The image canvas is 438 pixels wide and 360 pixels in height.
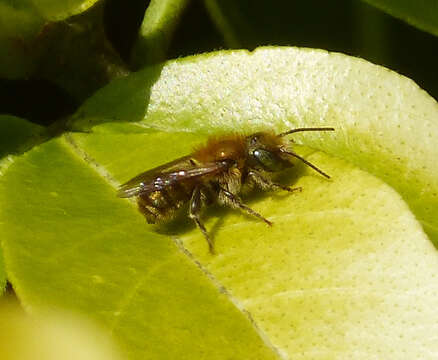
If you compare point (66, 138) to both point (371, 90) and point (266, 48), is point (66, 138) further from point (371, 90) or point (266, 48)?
point (371, 90)

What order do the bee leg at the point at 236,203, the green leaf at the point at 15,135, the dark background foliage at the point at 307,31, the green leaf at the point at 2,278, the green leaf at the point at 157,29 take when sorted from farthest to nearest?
the dark background foliage at the point at 307,31
the green leaf at the point at 157,29
the green leaf at the point at 15,135
the bee leg at the point at 236,203
the green leaf at the point at 2,278

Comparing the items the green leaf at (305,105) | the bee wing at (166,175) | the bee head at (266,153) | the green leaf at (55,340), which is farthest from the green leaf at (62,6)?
the green leaf at (55,340)

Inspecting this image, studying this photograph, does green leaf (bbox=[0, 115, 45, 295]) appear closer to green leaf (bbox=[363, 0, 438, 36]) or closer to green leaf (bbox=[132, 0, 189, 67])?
green leaf (bbox=[132, 0, 189, 67])

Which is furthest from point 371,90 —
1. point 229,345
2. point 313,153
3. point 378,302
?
point 229,345

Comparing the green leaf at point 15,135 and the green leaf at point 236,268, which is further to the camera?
the green leaf at point 15,135

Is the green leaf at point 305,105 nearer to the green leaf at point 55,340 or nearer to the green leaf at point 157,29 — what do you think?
the green leaf at point 157,29

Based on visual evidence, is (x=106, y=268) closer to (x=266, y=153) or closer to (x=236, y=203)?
(x=236, y=203)

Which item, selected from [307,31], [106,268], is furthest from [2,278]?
[307,31]
